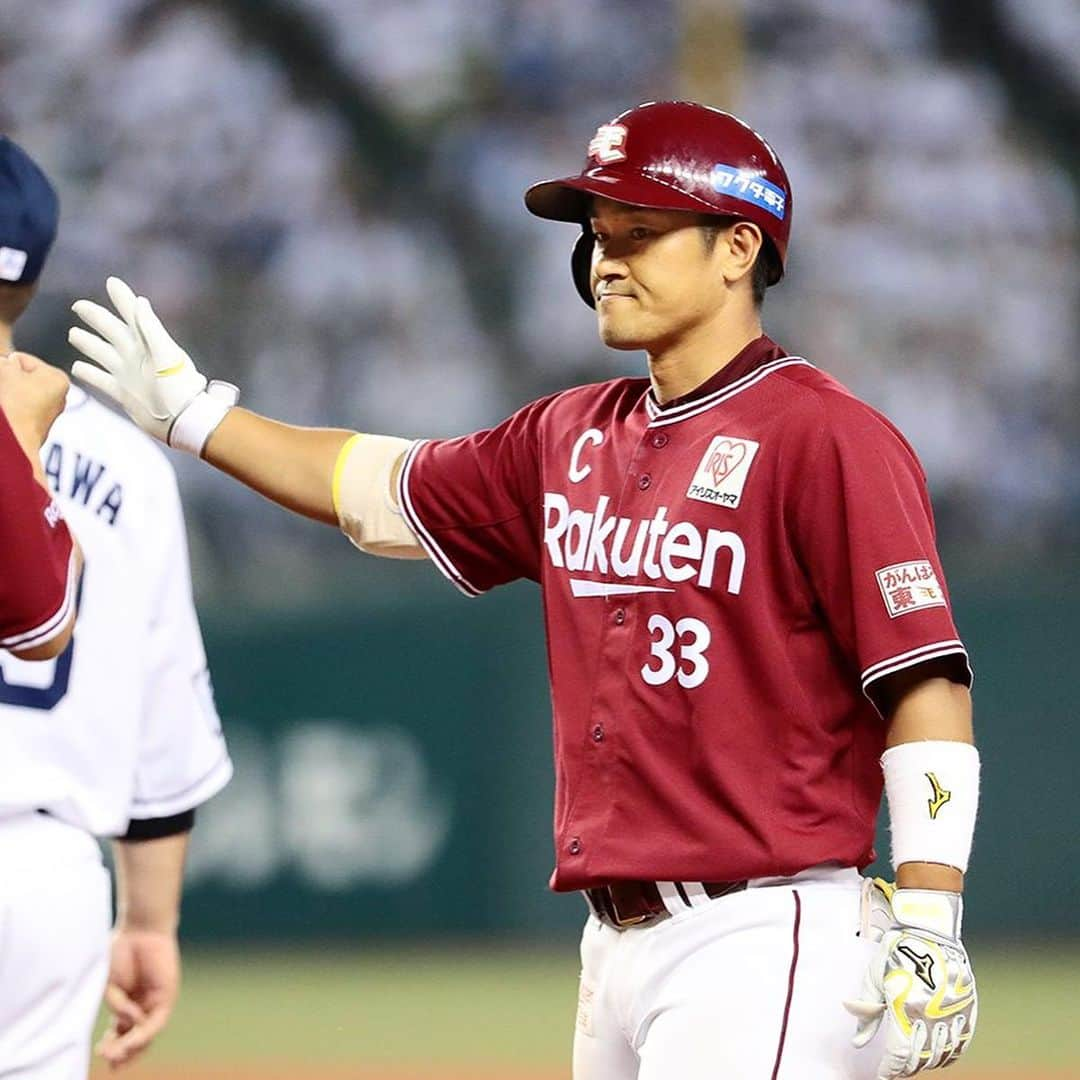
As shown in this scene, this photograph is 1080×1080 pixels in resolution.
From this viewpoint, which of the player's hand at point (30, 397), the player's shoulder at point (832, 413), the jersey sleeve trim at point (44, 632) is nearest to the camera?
the jersey sleeve trim at point (44, 632)

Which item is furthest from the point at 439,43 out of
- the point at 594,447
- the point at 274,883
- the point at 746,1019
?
the point at 746,1019

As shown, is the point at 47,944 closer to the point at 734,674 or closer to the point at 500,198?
the point at 734,674

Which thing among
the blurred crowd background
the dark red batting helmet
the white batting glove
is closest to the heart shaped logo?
the dark red batting helmet

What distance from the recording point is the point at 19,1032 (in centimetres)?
324

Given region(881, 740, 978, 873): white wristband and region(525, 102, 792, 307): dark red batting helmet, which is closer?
region(881, 740, 978, 873): white wristband

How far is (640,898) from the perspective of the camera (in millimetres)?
3203

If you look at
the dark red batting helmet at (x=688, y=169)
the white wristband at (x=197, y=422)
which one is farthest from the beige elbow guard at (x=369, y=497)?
the dark red batting helmet at (x=688, y=169)

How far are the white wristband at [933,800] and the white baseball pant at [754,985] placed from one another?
0.16 metres

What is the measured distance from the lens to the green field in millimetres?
6645

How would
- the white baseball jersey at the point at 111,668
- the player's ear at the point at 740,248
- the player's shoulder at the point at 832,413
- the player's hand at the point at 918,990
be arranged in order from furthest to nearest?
the player's ear at the point at 740,248, the white baseball jersey at the point at 111,668, the player's shoulder at the point at 832,413, the player's hand at the point at 918,990

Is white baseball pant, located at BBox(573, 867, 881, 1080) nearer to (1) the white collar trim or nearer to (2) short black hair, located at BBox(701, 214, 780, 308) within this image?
(1) the white collar trim

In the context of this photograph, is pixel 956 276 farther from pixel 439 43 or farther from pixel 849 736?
pixel 849 736

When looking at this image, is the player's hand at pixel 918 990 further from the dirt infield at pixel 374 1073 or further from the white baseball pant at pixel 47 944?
the dirt infield at pixel 374 1073

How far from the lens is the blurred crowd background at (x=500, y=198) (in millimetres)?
9344
